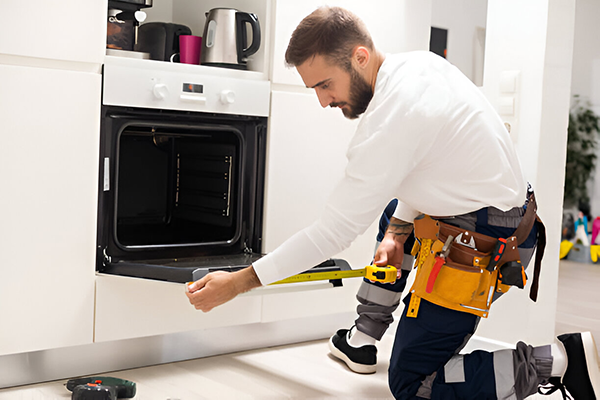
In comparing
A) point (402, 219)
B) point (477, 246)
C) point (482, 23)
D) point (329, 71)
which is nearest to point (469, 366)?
point (477, 246)

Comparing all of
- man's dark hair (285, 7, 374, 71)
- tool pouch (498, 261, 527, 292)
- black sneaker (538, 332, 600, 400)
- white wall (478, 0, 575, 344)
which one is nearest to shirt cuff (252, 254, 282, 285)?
man's dark hair (285, 7, 374, 71)

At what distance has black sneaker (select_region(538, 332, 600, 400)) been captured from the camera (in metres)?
1.81

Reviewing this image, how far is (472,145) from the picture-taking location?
1.66m

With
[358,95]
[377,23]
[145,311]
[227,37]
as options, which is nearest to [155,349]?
[145,311]

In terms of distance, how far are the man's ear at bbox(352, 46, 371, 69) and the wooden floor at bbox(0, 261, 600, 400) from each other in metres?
1.07

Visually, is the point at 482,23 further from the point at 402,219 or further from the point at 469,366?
the point at 469,366

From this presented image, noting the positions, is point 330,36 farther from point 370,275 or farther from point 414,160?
point 370,275

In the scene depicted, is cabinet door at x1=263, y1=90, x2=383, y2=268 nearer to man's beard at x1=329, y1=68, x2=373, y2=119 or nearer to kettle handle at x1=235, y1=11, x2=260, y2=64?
kettle handle at x1=235, y1=11, x2=260, y2=64

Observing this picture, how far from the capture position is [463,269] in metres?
1.74

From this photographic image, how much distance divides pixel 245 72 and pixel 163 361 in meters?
1.06

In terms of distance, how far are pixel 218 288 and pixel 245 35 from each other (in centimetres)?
110

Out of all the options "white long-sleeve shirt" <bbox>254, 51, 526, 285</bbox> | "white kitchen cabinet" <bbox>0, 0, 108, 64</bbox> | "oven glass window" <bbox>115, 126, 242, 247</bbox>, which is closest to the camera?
"white long-sleeve shirt" <bbox>254, 51, 526, 285</bbox>

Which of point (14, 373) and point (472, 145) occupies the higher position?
point (472, 145)

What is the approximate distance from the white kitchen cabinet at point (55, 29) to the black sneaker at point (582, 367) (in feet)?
Result: 5.17
